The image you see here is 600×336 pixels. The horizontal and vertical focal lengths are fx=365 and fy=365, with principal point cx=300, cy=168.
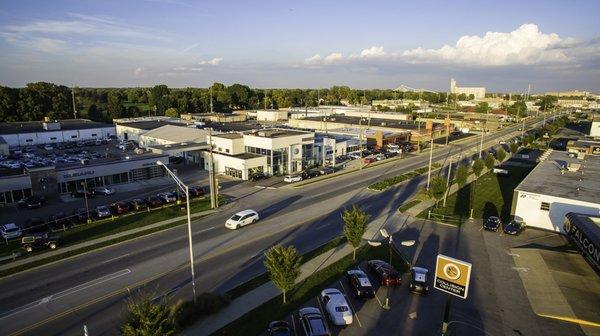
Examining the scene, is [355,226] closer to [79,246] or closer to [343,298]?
[343,298]

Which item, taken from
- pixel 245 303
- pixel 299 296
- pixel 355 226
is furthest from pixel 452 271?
pixel 245 303

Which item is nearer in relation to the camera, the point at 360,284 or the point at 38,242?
the point at 360,284

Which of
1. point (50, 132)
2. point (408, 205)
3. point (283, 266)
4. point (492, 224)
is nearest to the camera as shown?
point (283, 266)

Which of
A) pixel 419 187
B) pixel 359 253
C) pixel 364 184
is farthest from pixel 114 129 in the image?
pixel 359 253

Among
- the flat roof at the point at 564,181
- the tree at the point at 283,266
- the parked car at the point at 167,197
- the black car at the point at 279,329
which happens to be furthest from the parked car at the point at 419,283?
the parked car at the point at 167,197

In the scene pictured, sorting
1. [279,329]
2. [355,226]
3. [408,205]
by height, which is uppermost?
[355,226]

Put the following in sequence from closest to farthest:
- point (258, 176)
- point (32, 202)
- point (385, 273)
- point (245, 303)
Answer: point (245, 303), point (385, 273), point (32, 202), point (258, 176)
